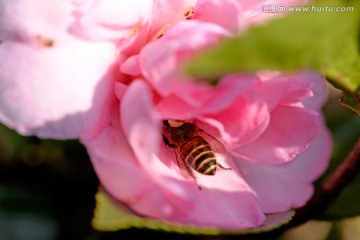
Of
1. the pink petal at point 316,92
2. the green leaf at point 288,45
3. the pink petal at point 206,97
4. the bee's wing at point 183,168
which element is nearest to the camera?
the green leaf at point 288,45

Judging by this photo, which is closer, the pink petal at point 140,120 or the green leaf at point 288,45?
the green leaf at point 288,45

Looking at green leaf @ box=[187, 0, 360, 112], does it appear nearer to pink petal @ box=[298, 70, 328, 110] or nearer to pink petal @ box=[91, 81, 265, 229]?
pink petal @ box=[91, 81, 265, 229]

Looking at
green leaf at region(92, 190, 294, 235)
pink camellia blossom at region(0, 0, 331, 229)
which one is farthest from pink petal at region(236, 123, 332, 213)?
green leaf at region(92, 190, 294, 235)

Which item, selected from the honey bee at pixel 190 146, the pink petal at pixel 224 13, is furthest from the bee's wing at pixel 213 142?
the pink petal at pixel 224 13

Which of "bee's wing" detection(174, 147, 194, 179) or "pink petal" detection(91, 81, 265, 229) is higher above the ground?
"pink petal" detection(91, 81, 265, 229)

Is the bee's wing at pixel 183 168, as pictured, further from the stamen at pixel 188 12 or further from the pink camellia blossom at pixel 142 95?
the stamen at pixel 188 12

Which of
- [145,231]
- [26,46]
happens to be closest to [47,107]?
[26,46]

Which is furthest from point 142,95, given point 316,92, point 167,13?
point 316,92

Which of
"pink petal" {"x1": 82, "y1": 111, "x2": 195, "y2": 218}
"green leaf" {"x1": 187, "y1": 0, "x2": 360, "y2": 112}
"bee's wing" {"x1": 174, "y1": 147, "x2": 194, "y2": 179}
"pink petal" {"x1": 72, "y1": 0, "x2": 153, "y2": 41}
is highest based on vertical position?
"green leaf" {"x1": 187, "y1": 0, "x2": 360, "y2": 112}
